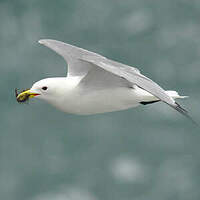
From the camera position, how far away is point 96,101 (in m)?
9.38

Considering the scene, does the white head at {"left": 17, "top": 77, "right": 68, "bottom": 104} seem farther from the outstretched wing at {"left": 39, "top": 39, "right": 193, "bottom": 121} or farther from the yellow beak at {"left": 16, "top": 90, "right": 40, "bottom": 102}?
the outstretched wing at {"left": 39, "top": 39, "right": 193, "bottom": 121}

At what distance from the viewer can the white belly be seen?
30.7ft

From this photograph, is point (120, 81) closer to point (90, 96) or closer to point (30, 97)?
point (90, 96)

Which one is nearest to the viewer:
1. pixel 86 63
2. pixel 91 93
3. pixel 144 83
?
pixel 144 83

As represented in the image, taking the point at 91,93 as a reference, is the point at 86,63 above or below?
above

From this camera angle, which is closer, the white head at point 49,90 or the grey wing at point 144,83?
the grey wing at point 144,83

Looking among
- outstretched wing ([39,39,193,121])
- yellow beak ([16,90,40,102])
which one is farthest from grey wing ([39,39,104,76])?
yellow beak ([16,90,40,102])

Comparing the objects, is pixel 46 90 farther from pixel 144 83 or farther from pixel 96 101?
pixel 144 83

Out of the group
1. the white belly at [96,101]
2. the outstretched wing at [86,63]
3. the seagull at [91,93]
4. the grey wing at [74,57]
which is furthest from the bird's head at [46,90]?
the grey wing at [74,57]

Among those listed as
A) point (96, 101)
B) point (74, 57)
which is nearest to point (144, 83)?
A: point (96, 101)

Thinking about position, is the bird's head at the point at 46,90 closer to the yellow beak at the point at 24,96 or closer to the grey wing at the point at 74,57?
the yellow beak at the point at 24,96

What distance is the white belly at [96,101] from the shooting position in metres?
9.37

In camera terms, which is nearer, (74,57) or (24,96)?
(24,96)

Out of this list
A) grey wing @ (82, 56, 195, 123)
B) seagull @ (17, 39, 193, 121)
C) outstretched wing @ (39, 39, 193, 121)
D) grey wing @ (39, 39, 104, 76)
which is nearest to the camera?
grey wing @ (82, 56, 195, 123)
